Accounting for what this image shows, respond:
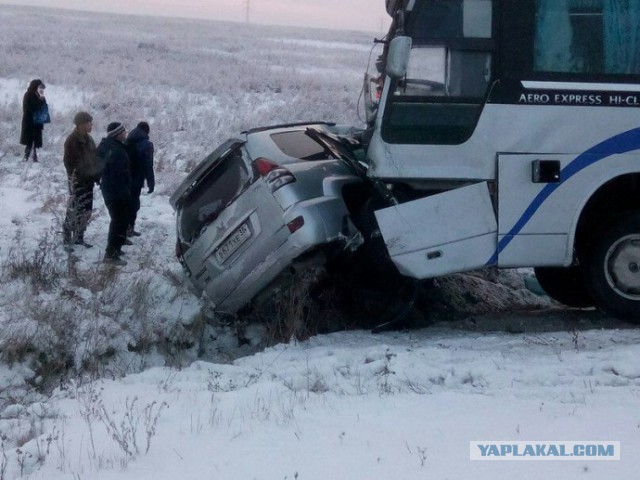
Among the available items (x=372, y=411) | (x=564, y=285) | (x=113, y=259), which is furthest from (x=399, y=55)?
(x=113, y=259)

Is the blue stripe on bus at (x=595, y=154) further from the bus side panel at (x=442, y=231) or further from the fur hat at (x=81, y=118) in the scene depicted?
the fur hat at (x=81, y=118)

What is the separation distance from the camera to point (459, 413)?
5.08 m

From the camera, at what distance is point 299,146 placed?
27.2 ft

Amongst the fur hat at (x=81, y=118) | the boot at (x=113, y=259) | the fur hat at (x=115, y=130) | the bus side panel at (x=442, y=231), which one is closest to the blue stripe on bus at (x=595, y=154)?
the bus side panel at (x=442, y=231)

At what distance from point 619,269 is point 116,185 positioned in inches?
227

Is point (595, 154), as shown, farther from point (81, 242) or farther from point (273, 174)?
point (81, 242)

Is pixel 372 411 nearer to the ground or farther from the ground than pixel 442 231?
nearer to the ground

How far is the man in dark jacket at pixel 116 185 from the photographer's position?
32.9 feet

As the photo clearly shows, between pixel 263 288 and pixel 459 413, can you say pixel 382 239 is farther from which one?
pixel 459 413

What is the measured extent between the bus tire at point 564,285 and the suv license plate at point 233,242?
10.7ft

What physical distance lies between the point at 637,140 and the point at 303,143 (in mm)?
3125

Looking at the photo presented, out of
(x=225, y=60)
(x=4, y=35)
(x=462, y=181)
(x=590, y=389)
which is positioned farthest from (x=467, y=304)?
(x=4, y=35)

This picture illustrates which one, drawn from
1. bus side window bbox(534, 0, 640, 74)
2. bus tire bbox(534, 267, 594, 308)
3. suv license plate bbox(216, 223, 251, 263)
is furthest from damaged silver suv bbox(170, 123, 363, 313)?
bus tire bbox(534, 267, 594, 308)

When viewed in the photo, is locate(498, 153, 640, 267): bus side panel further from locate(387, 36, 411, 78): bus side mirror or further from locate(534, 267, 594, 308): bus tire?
locate(534, 267, 594, 308): bus tire
